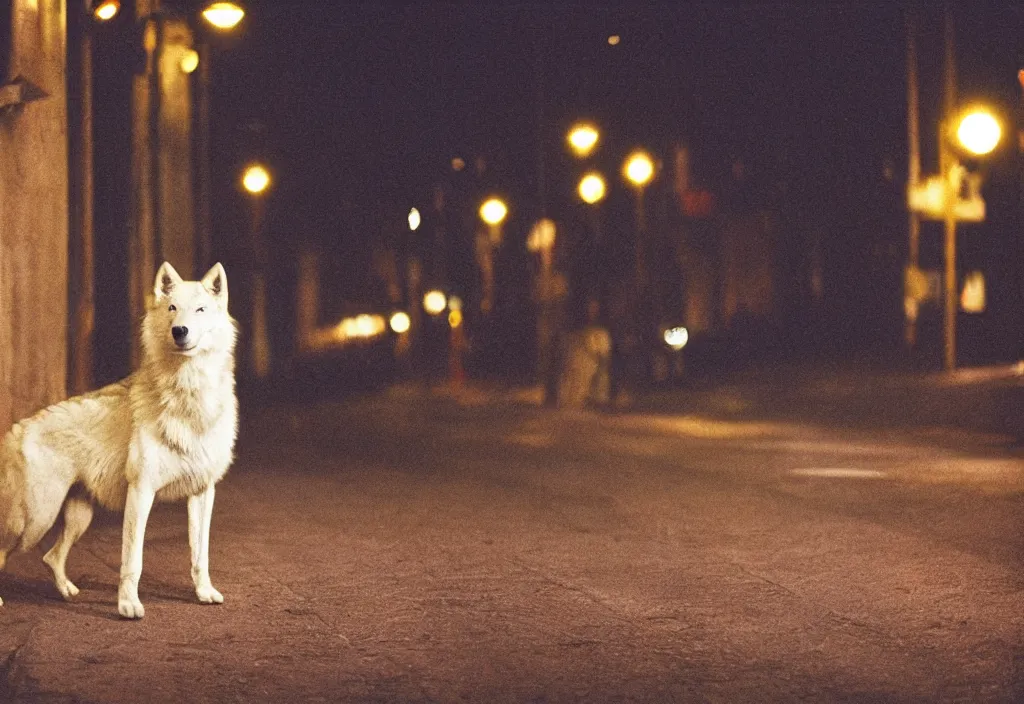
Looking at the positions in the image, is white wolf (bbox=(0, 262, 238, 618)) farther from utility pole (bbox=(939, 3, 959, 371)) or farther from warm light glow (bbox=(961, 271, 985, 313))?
warm light glow (bbox=(961, 271, 985, 313))

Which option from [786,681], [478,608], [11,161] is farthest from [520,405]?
[786,681]

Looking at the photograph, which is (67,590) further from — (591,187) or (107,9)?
(591,187)

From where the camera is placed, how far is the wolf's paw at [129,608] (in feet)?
23.1

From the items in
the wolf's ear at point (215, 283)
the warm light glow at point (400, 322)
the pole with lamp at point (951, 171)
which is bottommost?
the wolf's ear at point (215, 283)

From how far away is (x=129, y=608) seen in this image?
7062 millimetres

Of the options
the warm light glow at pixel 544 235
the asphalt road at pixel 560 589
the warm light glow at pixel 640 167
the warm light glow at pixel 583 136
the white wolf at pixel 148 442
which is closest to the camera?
the asphalt road at pixel 560 589

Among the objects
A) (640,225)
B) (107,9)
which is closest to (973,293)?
(640,225)

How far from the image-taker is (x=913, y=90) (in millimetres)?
28438

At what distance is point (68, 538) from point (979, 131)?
15.9 m

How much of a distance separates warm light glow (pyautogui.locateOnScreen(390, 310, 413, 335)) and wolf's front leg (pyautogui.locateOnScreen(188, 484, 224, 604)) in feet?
87.9

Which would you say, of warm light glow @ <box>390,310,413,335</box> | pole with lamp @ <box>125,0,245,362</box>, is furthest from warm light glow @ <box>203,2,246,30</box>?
warm light glow @ <box>390,310,413,335</box>

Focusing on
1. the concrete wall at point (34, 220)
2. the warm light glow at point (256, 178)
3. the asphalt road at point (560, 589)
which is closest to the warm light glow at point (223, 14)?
the concrete wall at point (34, 220)

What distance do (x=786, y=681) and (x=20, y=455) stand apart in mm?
4274

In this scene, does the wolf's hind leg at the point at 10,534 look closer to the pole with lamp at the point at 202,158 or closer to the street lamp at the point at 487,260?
the pole with lamp at the point at 202,158
